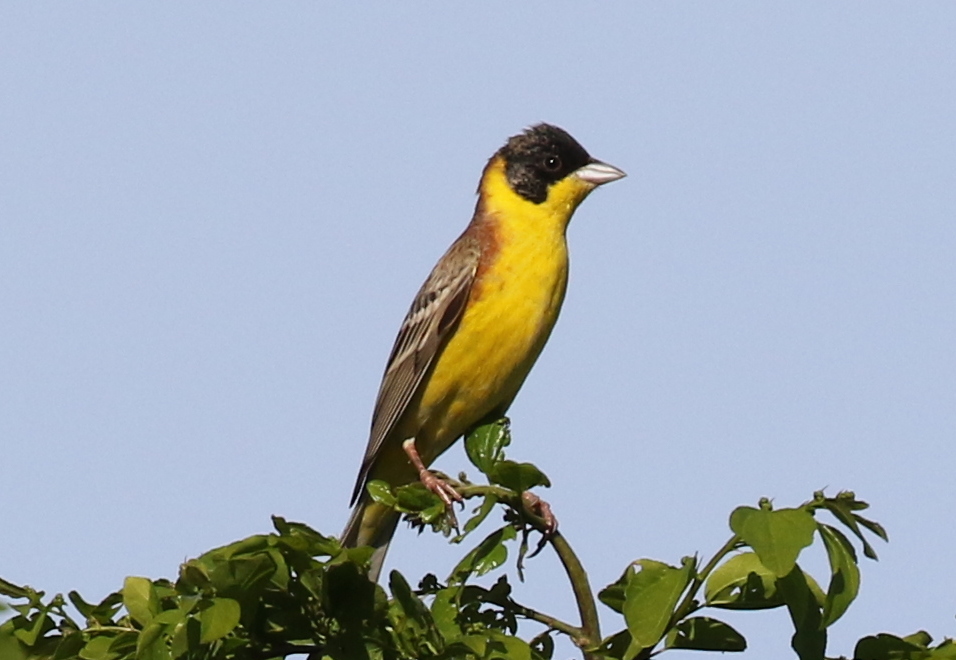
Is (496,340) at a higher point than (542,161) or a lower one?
lower

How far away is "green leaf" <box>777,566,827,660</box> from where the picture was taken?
2.84 meters

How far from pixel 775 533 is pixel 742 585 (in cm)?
35

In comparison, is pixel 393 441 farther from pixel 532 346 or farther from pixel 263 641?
pixel 263 641

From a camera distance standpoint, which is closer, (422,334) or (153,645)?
(153,645)

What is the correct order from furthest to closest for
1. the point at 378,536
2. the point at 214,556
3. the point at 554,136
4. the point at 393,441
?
the point at 554,136, the point at 393,441, the point at 378,536, the point at 214,556

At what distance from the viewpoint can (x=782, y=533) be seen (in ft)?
8.72

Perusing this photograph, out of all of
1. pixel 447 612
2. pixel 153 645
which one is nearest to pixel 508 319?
pixel 447 612

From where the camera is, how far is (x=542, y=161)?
729 centimetres

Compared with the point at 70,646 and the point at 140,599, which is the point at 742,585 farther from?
the point at 70,646

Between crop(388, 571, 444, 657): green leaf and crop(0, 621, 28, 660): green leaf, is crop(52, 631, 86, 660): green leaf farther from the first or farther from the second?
crop(388, 571, 444, 657): green leaf

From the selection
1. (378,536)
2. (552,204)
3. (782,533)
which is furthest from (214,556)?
(552,204)

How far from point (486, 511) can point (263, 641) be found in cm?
61

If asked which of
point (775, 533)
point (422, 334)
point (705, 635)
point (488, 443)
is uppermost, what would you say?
point (422, 334)

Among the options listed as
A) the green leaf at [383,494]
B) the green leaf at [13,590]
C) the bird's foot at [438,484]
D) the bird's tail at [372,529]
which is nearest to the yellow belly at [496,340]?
the bird's foot at [438,484]
